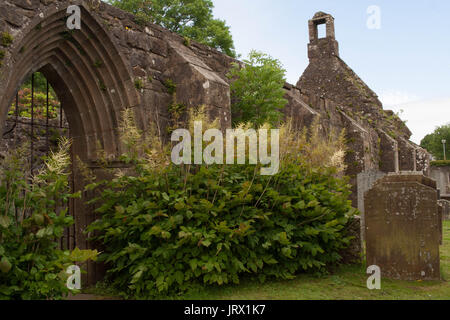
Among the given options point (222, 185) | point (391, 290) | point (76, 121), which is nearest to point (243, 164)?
point (222, 185)

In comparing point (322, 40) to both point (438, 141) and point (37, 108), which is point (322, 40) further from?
point (438, 141)

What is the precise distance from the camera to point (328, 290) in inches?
163

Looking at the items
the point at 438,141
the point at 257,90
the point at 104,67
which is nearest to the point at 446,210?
the point at 257,90

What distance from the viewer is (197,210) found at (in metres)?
4.16

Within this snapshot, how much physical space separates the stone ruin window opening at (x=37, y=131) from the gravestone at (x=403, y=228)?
3353 millimetres

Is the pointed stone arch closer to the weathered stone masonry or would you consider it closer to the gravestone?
the weathered stone masonry

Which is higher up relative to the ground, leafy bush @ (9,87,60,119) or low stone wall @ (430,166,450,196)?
leafy bush @ (9,87,60,119)

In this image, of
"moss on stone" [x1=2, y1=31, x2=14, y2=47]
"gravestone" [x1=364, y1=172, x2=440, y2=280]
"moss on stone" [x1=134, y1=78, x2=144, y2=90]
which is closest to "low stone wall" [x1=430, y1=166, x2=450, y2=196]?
"gravestone" [x1=364, y1=172, x2=440, y2=280]

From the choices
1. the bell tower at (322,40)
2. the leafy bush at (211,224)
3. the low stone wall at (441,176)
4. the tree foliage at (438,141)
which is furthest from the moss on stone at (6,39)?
the tree foliage at (438,141)

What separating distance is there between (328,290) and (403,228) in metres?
1.09

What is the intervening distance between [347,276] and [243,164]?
1.76 meters

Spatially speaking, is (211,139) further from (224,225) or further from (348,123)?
(348,123)

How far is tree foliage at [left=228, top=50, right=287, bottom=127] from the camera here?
22.4 feet

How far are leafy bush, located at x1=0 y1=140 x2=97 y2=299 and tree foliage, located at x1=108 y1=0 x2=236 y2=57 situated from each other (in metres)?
16.4
